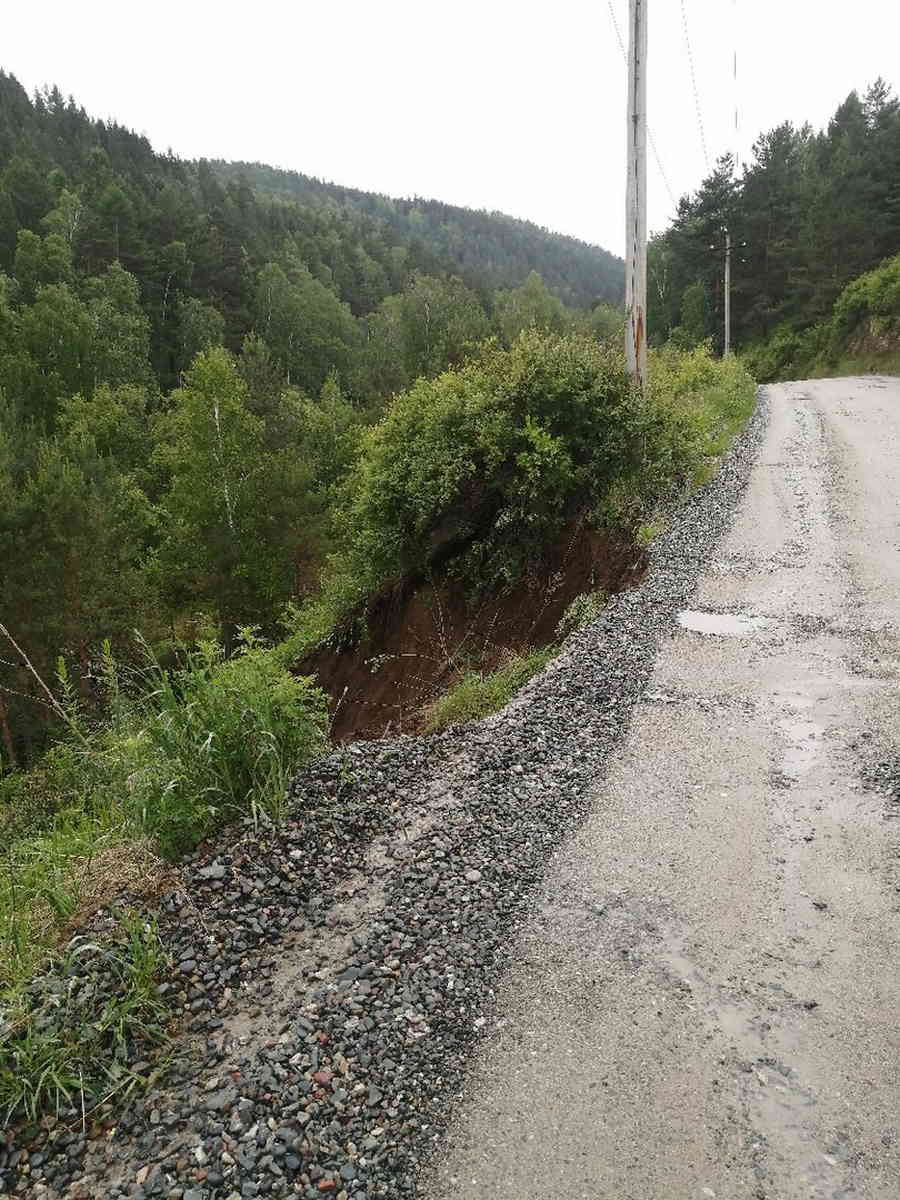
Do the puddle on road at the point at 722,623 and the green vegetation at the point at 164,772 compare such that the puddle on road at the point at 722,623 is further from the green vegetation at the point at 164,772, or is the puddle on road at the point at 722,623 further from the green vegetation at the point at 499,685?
the green vegetation at the point at 164,772

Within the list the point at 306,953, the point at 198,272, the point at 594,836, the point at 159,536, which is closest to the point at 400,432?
the point at 594,836

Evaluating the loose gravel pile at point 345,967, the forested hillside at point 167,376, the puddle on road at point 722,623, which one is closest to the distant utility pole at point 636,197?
the forested hillside at point 167,376

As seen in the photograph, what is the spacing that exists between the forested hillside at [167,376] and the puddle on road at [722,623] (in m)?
5.74

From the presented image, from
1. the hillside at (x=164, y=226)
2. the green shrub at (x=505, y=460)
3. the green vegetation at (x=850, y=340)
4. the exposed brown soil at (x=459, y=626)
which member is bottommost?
the exposed brown soil at (x=459, y=626)

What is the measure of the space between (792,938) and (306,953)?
2435 millimetres

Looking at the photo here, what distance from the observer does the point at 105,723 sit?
5895mm

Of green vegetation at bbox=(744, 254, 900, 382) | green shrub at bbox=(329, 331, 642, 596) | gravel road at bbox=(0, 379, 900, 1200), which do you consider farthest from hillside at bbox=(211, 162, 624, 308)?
gravel road at bbox=(0, 379, 900, 1200)

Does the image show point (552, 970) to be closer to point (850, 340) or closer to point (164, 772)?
point (164, 772)

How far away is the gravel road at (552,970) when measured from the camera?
2846mm

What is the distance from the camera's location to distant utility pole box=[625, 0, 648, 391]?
1224cm

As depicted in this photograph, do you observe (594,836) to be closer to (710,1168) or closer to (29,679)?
(710,1168)

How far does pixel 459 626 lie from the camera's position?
38.3 ft

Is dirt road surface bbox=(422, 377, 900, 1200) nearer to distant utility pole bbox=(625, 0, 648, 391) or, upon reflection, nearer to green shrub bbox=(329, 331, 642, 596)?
green shrub bbox=(329, 331, 642, 596)

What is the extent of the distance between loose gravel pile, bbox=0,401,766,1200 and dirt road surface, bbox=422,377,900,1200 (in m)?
0.21
